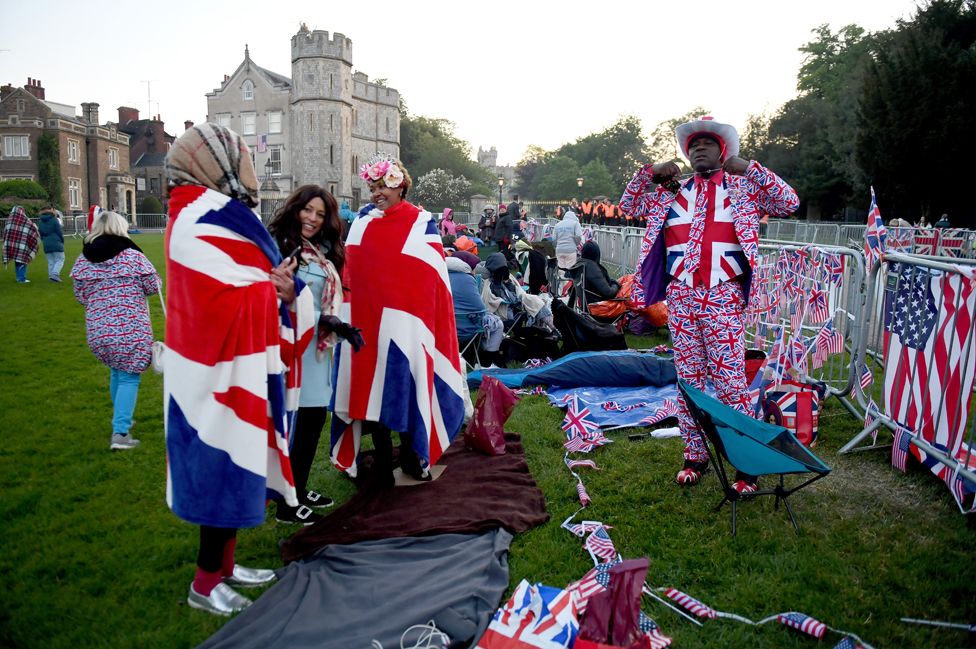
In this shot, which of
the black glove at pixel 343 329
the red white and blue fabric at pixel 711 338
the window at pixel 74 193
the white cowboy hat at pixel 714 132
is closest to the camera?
the black glove at pixel 343 329

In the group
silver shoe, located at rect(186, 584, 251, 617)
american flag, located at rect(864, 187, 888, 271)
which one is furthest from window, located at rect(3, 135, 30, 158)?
american flag, located at rect(864, 187, 888, 271)

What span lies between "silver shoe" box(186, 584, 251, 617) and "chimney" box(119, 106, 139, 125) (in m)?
76.6

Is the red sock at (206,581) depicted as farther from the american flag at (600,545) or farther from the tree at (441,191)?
the tree at (441,191)

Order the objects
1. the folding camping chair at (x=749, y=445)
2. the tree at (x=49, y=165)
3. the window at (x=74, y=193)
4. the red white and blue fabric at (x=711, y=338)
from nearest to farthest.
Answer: the folding camping chair at (x=749, y=445), the red white and blue fabric at (x=711, y=338), the tree at (x=49, y=165), the window at (x=74, y=193)

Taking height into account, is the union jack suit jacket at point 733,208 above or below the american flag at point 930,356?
above

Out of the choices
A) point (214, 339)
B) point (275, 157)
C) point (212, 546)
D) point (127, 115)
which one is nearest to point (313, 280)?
point (214, 339)

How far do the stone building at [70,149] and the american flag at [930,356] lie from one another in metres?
48.8

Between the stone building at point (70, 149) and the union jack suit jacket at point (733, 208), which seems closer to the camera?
the union jack suit jacket at point (733, 208)

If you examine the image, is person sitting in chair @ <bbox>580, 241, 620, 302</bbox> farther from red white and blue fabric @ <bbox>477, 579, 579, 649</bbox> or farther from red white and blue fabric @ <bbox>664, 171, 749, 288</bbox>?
red white and blue fabric @ <bbox>477, 579, 579, 649</bbox>

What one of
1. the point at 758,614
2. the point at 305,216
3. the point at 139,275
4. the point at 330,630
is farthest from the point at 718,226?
the point at 139,275

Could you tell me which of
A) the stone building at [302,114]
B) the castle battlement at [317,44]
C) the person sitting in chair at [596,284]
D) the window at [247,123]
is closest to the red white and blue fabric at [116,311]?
the person sitting in chair at [596,284]

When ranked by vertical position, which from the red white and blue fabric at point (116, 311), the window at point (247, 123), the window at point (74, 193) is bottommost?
the red white and blue fabric at point (116, 311)

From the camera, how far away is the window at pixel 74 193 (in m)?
48.0

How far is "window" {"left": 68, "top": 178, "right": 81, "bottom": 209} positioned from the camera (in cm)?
4797
